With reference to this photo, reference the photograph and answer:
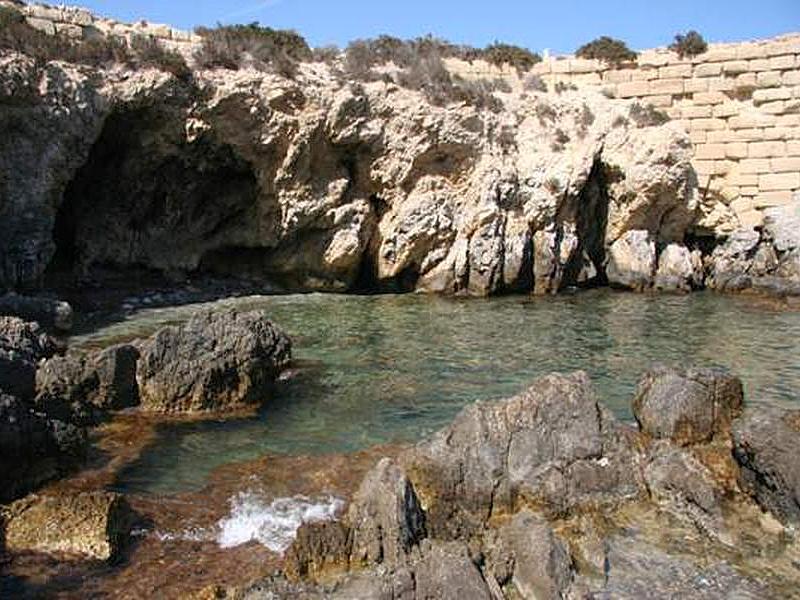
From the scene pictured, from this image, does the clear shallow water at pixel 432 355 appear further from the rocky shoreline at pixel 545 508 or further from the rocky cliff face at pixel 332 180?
the rocky cliff face at pixel 332 180

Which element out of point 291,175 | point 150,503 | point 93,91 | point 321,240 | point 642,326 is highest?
point 93,91

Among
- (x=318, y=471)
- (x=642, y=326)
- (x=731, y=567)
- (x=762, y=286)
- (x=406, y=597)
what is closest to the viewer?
(x=406, y=597)

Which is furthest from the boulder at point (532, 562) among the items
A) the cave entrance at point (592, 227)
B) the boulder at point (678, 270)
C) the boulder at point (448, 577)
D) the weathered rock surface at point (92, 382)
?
the boulder at point (678, 270)

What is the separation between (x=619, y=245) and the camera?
2969cm

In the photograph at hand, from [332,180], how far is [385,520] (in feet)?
68.7

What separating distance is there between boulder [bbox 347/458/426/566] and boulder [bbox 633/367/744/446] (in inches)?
174

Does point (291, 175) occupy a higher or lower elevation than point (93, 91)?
lower

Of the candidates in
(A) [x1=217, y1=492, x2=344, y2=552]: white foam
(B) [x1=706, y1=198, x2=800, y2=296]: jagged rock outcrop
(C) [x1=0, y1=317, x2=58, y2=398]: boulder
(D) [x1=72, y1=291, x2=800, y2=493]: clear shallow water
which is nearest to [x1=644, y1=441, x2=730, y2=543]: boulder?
(D) [x1=72, y1=291, x2=800, y2=493]: clear shallow water

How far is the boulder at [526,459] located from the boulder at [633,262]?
2072 cm

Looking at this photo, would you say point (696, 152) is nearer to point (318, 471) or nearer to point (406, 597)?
point (318, 471)

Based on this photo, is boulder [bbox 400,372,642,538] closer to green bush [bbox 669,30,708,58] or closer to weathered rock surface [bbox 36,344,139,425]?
weathered rock surface [bbox 36,344,139,425]

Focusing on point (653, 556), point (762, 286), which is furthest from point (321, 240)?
point (653, 556)

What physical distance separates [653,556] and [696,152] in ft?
95.0

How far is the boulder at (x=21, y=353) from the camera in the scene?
10984mm
